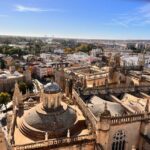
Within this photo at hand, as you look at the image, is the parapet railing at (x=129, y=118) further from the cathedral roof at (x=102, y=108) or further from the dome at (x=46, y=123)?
the dome at (x=46, y=123)

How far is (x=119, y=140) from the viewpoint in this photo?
21.8 m

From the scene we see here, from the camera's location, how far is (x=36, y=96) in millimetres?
36344

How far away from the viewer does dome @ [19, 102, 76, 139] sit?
20.6 metres

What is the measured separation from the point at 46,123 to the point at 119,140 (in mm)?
7550

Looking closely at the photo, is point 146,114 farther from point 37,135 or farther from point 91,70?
point 91,70

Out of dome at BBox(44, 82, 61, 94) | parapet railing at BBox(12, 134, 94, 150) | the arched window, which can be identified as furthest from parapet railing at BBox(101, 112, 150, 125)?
dome at BBox(44, 82, 61, 94)

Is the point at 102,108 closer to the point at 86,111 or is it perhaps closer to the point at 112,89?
the point at 86,111

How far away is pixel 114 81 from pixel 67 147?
2418 cm

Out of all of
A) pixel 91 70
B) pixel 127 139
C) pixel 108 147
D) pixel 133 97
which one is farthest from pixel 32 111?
pixel 91 70

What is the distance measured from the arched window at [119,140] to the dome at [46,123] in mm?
4573

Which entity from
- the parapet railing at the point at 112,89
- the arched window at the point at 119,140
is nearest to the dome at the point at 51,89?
the parapet railing at the point at 112,89

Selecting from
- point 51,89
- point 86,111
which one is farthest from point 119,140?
point 51,89

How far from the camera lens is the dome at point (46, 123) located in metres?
20.6

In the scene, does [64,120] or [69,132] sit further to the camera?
[64,120]
